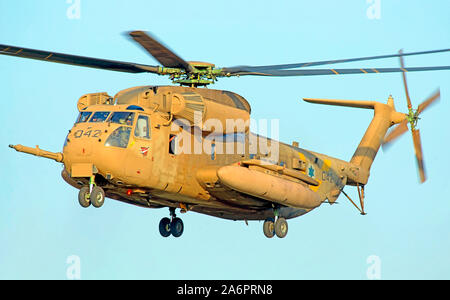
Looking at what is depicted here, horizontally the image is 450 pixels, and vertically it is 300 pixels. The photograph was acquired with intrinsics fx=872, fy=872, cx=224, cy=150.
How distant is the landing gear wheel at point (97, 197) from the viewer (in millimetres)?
21844

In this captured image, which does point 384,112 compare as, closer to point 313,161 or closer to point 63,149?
point 313,161

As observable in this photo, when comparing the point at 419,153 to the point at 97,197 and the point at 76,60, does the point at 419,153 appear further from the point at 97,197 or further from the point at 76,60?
the point at 76,60

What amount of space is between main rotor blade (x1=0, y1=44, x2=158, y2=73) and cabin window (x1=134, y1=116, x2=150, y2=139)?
74.7 inches

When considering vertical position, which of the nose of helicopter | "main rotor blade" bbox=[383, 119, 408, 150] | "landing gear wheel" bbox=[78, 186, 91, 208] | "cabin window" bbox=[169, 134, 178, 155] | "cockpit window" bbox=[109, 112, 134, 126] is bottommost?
"landing gear wheel" bbox=[78, 186, 91, 208]

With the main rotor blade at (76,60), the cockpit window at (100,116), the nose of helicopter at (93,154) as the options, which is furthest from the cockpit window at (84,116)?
the main rotor blade at (76,60)

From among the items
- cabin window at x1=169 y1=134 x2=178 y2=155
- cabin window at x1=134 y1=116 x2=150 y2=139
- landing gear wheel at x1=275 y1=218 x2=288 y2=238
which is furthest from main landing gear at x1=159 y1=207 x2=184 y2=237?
cabin window at x1=134 y1=116 x2=150 y2=139

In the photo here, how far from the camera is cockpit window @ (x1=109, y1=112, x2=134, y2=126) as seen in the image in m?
22.4

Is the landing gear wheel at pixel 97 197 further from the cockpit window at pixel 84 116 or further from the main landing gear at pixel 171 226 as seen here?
the main landing gear at pixel 171 226

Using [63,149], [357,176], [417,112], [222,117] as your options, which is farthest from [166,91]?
[417,112]

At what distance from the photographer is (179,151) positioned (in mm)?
23391

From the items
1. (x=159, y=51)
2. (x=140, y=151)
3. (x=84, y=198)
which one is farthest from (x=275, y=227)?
(x=159, y=51)

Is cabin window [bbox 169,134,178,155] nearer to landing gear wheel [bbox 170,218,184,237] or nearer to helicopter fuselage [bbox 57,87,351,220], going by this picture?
helicopter fuselage [bbox 57,87,351,220]

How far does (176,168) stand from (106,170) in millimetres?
2247

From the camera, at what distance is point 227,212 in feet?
86.9
